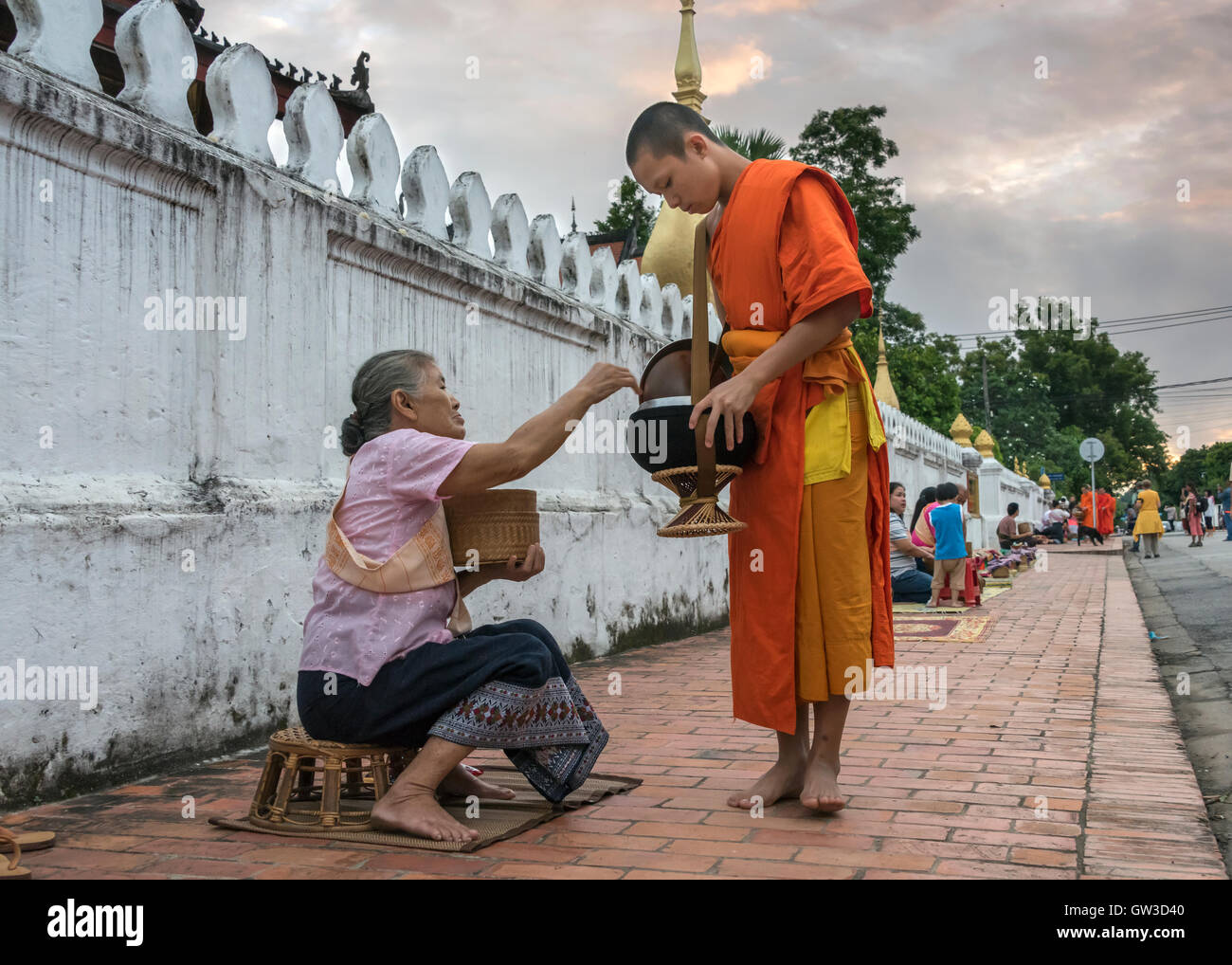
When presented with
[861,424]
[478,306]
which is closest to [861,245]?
[478,306]

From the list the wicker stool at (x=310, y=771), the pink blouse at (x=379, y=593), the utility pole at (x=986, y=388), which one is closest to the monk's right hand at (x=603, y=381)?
the pink blouse at (x=379, y=593)

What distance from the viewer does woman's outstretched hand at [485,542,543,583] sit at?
116 inches

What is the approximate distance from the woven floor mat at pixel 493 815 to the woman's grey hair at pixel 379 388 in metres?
0.98

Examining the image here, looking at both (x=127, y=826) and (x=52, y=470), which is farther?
(x=52, y=470)

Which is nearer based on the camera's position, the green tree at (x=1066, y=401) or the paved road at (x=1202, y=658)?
the paved road at (x=1202, y=658)

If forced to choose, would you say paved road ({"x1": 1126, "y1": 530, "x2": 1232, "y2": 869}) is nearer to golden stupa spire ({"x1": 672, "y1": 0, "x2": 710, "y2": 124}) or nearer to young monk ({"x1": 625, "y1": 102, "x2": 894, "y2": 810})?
young monk ({"x1": 625, "y1": 102, "x2": 894, "y2": 810})

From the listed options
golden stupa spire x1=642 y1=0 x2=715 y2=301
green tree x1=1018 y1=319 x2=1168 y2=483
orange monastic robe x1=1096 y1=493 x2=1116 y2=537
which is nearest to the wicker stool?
golden stupa spire x1=642 y1=0 x2=715 y2=301

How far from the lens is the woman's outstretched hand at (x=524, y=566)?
116 inches

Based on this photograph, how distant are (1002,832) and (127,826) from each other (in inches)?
86.3

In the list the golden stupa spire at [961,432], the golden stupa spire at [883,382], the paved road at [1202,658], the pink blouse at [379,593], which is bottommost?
the paved road at [1202,658]

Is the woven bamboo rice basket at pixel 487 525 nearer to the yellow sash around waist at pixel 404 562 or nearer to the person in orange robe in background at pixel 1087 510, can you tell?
the yellow sash around waist at pixel 404 562

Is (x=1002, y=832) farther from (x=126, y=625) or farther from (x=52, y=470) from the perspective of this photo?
(x=52, y=470)

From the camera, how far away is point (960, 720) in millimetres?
4359
